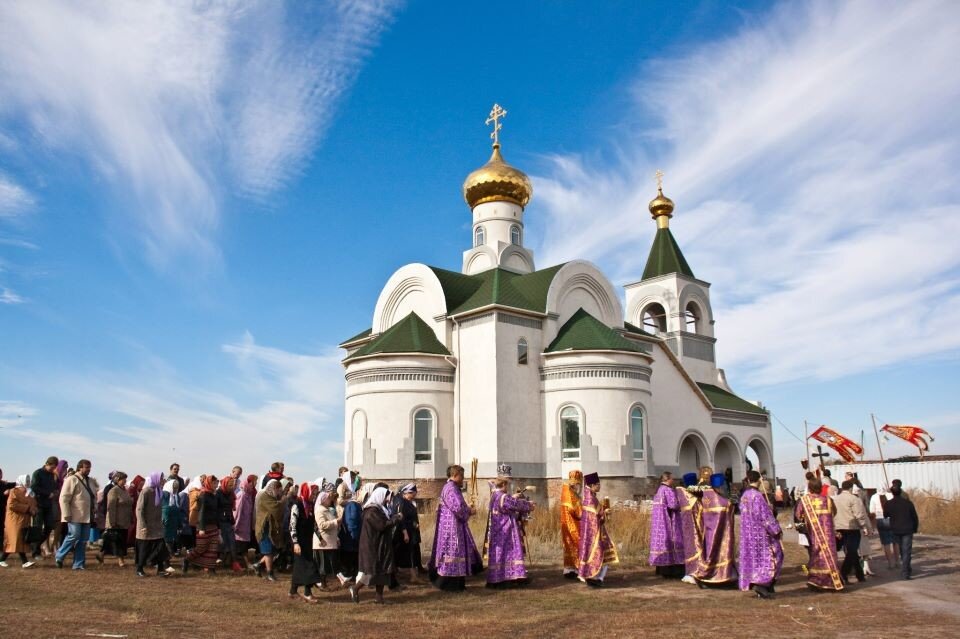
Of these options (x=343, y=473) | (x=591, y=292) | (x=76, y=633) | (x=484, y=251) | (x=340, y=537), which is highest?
(x=484, y=251)

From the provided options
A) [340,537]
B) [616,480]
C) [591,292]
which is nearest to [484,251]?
[591,292]

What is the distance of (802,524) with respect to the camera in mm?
10922

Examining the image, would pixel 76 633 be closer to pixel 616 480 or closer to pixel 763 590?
pixel 763 590

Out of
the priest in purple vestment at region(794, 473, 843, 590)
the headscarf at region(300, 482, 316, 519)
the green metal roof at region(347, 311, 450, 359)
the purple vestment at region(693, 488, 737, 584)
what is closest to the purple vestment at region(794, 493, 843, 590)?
the priest in purple vestment at region(794, 473, 843, 590)

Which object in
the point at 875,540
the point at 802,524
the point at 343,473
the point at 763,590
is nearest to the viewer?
the point at 763,590

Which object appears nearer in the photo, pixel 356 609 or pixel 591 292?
pixel 356 609

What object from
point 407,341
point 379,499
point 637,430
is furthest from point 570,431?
point 379,499

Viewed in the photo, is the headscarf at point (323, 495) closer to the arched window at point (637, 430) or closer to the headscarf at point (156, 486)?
the headscarf at point (156, 486)

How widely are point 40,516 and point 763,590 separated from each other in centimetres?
1103

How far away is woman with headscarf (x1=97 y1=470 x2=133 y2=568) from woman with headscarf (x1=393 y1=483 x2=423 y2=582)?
4.79m

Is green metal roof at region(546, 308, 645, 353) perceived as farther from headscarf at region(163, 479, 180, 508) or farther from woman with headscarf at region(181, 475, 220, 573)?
headscarf at region(163, 479, 180, 508)

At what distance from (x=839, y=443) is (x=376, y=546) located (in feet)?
87.9

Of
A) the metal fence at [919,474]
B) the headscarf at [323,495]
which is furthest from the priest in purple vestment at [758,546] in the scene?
the metal fence at [919,474]

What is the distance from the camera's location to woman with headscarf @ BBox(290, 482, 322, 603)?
9773 mm
